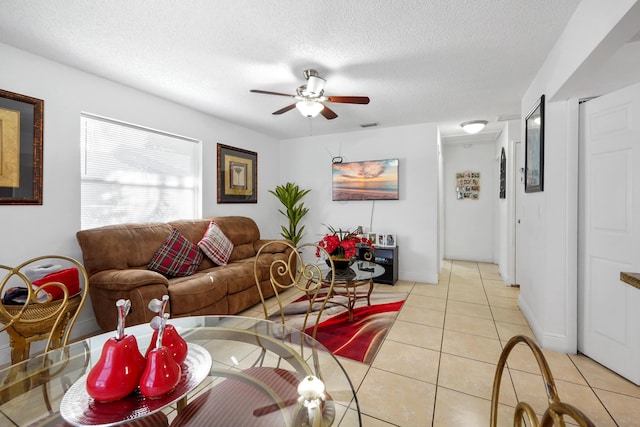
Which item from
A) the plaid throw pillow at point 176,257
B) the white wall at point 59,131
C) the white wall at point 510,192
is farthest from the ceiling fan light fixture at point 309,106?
the white wall at point 510,192

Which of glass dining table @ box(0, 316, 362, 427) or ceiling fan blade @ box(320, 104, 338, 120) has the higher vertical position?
ceiling fan blade @ box(320, 104, 338, 120)

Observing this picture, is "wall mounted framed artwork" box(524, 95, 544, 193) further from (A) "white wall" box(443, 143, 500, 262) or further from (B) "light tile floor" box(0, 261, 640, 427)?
(A) "white wall" box(443, 143, 500, 262)

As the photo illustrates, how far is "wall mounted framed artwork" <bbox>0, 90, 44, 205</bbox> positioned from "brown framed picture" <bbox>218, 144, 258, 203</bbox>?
196 centimetres

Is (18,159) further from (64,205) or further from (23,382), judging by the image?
(23,382)

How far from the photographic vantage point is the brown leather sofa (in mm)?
2234

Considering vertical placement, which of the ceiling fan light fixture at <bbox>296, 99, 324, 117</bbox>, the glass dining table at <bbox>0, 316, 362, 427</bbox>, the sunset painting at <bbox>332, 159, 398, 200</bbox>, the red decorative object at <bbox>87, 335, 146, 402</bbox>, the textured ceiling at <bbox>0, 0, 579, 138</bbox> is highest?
the textured ceiling at <bbox>0, 0, 579, 138</bbox>

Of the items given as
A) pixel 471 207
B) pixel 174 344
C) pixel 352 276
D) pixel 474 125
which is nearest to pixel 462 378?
pixel 352 276

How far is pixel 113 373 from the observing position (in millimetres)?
826

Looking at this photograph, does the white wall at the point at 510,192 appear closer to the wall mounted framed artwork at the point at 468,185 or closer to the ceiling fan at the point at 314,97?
the wall mounted framed artwork at the point at 468,185

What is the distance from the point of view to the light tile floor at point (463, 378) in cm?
162

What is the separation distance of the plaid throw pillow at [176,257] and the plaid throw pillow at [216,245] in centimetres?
14

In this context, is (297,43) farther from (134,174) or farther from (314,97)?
(134,174)

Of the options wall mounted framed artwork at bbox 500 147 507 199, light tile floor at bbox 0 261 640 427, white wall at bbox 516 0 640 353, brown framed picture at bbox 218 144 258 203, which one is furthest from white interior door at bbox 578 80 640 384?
brown framed picture at bbox 218 144 258 203

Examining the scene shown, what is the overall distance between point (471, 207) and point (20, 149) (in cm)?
652
